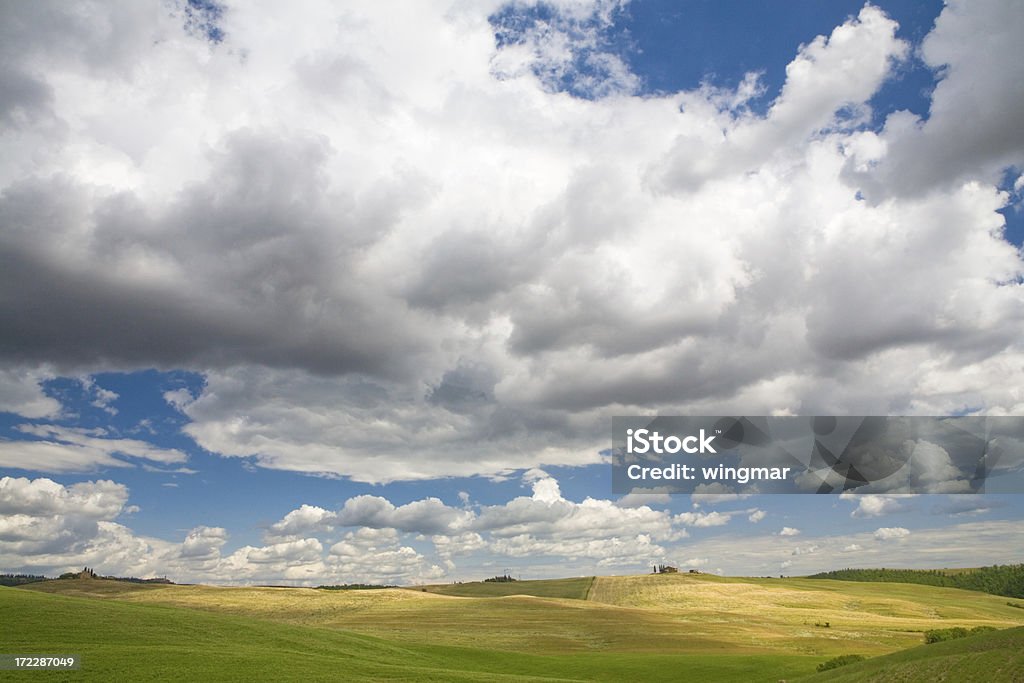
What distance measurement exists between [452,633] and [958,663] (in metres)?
79.0

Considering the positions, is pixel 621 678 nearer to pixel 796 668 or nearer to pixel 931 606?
pixel 796 668

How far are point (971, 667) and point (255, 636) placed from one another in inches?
2329

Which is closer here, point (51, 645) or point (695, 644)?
point (51, 645)

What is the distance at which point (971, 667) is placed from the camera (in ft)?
113

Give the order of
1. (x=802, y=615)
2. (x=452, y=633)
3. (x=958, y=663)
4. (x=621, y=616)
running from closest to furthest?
(x=958, y=663)
(x=452, y=633)
(x=621, y=616)
(x=802, y=615)

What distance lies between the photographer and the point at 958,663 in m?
35.6

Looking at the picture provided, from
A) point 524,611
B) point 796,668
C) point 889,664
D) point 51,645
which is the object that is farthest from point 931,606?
point 51,645

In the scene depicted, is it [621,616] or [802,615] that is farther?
[802,615]

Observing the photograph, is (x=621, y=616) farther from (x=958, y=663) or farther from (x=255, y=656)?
(x=958, y=663)

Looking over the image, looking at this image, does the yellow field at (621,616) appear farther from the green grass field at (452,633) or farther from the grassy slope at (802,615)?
the green grass field at (452,633)

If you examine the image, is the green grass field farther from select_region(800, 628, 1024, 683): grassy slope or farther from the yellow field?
select_region(800, 628, 1024, 683): grassy slope

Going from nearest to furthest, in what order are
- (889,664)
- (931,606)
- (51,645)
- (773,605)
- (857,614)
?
(889,664) → (51,645) → (857,614) → (773,605) → (931,606)

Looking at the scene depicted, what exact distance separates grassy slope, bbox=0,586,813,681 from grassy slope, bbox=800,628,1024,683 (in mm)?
23413

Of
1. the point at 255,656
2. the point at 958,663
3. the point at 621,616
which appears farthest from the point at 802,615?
the point at 255,656
